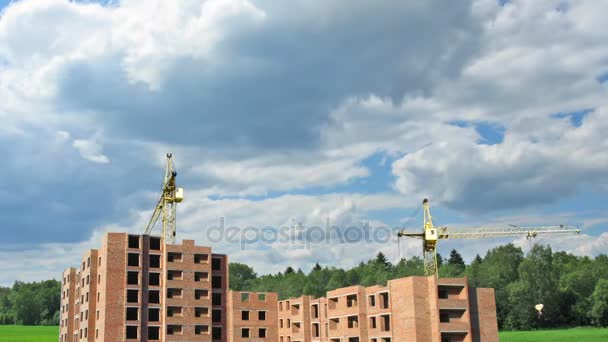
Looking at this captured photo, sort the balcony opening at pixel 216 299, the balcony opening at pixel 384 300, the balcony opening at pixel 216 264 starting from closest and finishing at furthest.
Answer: the balcony opening at pixel 384 300, the balcony opening at pixel 216 299, the balcony opening at pixel 216 264

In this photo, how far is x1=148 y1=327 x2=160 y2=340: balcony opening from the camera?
4375 inches

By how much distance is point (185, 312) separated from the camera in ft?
368

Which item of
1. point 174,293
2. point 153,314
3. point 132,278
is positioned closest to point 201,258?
point 174,293

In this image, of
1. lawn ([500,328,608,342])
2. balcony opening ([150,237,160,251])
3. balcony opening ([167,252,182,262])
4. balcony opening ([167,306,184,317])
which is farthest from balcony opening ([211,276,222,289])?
lawn ([500,328,608,342])

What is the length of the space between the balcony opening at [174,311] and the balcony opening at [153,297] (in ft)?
8.33

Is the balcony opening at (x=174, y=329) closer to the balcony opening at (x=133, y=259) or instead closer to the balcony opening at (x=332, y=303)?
the balcony opening at (x=133, y=259)

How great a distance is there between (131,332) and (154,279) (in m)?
9.12

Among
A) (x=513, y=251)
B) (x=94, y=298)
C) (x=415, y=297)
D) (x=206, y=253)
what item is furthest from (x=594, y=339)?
(x=94, y=298)

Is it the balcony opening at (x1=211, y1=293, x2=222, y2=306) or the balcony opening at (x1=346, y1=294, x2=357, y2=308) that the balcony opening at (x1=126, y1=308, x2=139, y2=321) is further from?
the balcony opening at (x1=346, y1=294, x2=357, y2=308)

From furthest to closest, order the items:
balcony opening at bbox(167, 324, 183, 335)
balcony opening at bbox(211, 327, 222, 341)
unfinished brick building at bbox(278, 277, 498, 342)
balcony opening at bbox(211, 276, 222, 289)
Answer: balcony opening at bbox(211, 276, 222, 289) → balcony opening at bbox(211, 327, 222, 341) → balcony opening at bbox(167, 324, 183, 335) → unfinished brick building at bbox(278, 277, 498, 342)

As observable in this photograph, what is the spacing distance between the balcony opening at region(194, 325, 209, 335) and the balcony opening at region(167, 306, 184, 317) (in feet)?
11.4

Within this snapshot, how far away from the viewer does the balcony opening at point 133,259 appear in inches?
4427

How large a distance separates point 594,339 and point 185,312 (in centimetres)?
8412

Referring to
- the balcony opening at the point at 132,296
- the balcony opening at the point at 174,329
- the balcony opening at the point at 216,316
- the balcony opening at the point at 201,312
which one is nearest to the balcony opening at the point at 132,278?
the balcony opening at the point at 132,296
